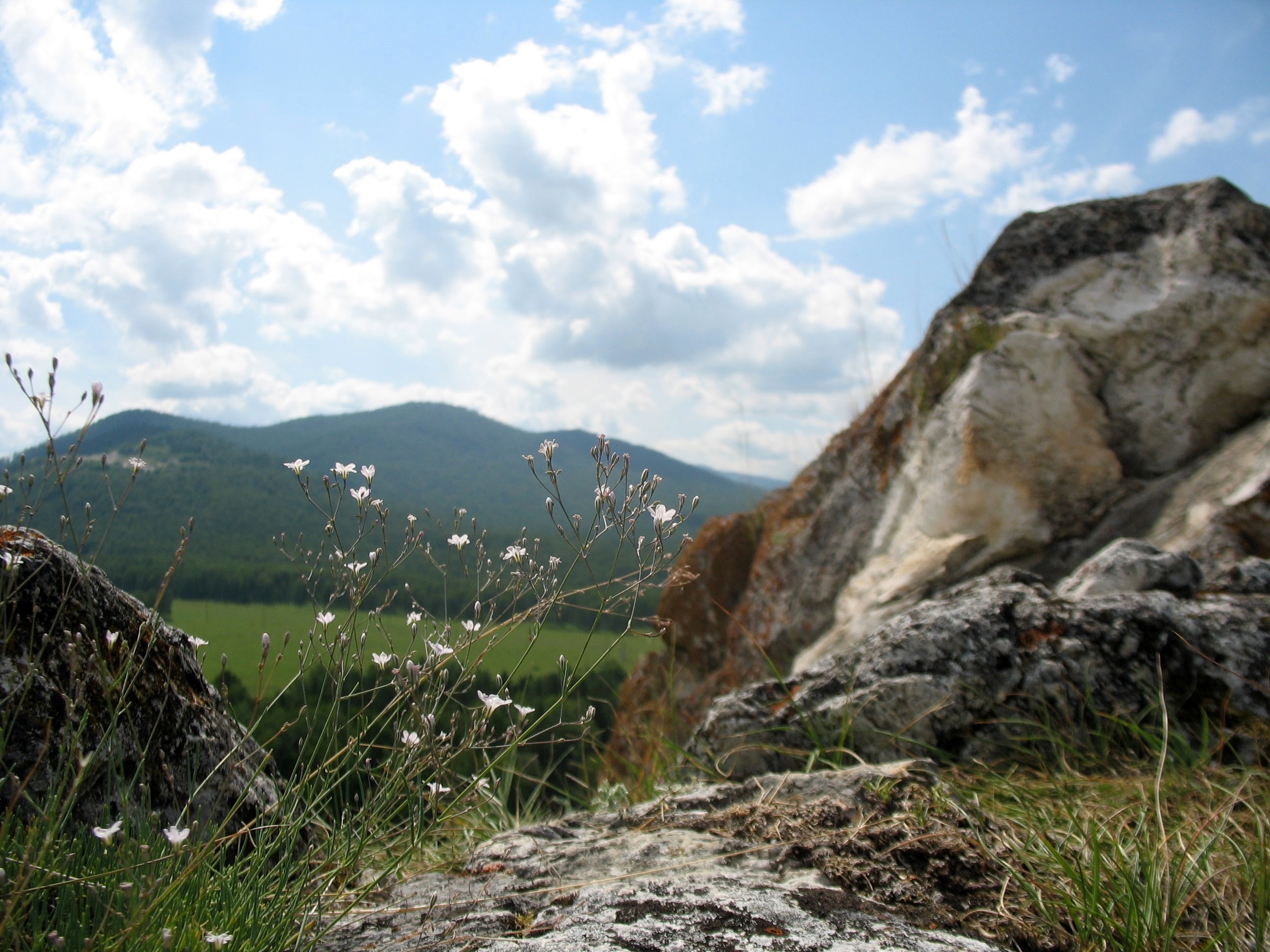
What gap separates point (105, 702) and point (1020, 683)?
12.4ft

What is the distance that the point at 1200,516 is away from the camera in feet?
16.5

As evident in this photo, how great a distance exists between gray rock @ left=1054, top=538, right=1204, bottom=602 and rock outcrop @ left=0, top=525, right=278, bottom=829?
406 cm

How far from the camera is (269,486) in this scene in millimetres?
30625

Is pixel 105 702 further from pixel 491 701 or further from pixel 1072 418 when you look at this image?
pixel 1072 418

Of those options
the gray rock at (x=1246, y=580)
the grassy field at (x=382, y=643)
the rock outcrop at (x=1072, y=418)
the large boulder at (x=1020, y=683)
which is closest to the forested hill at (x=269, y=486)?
the grassy field at (x=382, y=643)

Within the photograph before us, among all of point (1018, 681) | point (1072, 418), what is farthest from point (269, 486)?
point (1018, 681)

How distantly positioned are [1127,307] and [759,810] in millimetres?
5941

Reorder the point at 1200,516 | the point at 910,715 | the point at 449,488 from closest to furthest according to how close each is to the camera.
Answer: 1. the point at 910,715
2. the point at 1200,516
3. the point at 449,488

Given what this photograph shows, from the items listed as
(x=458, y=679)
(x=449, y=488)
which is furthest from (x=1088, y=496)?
(x=449, y=488)

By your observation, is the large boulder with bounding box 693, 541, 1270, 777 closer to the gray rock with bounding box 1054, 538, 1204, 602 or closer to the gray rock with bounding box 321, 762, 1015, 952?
the gray rock with bounding box 1054, 538, 1204, 602

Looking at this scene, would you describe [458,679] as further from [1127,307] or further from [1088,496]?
[1127,307]

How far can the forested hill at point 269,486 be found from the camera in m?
5.07

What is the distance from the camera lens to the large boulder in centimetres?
342

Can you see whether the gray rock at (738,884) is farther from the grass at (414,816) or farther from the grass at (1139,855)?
the grass at (1139,855)
